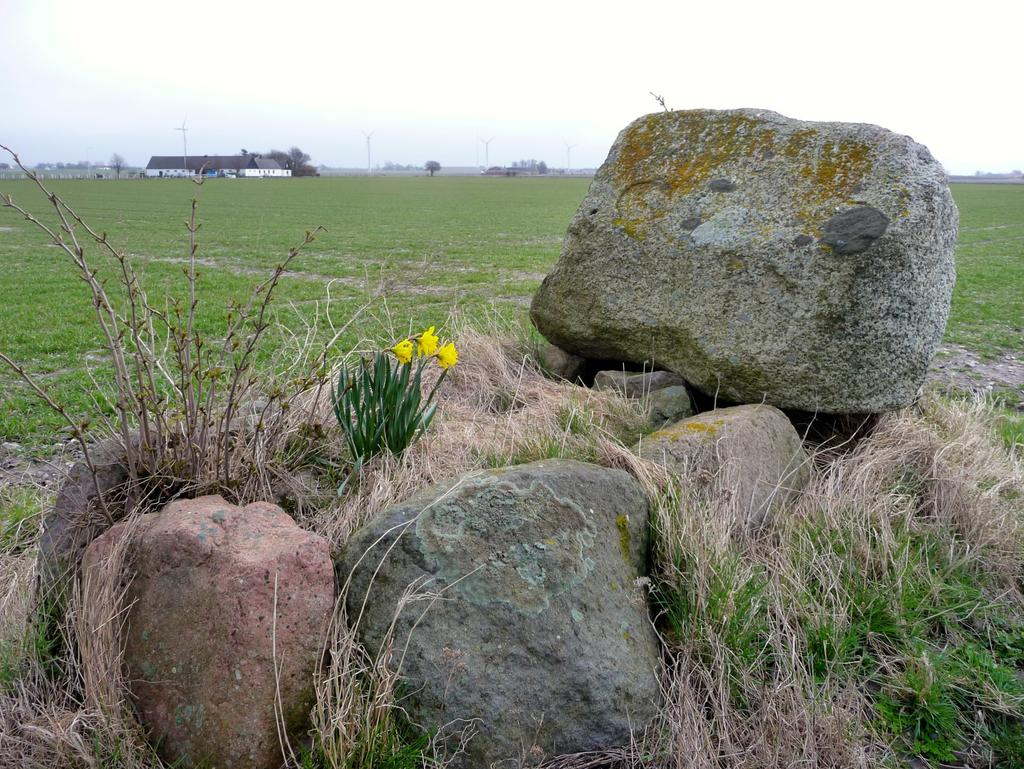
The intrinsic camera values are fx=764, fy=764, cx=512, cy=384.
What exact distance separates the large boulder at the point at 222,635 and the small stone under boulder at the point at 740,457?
5.70 ft

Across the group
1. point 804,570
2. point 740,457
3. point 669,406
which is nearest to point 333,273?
point 669,406

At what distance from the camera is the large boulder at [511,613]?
2389mm

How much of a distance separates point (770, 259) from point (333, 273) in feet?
39.6

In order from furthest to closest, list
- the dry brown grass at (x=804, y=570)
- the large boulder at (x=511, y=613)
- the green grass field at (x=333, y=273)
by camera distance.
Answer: the green grass field at (x=333, y=273), the dry brown grass at (x=804, y=570), the large boulder at (x=511, y=613)

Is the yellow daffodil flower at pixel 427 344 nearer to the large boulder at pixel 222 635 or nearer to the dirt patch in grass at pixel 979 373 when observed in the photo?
the large boulder at pixel 222 635

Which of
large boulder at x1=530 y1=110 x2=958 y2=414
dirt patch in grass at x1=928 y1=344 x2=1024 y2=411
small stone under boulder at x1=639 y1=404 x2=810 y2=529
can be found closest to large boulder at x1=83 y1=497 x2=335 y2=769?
small stone under boulder at x1=639 y1=404 x2=810 y2=529

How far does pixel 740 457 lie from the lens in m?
3.59

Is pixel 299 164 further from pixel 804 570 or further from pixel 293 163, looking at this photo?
pixel 804 570

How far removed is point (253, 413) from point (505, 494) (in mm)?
1290

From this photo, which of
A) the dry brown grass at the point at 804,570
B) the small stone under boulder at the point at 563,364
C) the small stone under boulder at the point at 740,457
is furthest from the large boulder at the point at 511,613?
the small stone under boulder at the point at 563,364

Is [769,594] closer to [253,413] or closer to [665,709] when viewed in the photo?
[665,709]

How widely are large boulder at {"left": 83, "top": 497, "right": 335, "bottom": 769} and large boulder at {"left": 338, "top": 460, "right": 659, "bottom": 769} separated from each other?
0.24m

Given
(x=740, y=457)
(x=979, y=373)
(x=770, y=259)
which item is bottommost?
(x=979, y=373)

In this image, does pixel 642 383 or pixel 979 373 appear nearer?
pixel 642 383
